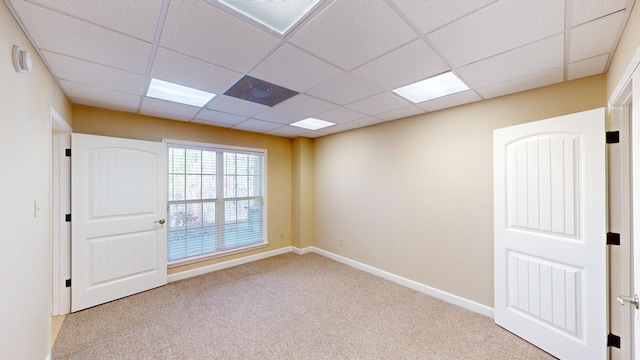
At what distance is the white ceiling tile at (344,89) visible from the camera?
221 cm

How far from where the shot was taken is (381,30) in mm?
1496

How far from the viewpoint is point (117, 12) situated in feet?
4.37

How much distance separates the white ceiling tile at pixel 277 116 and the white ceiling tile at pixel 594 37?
8.40 feet

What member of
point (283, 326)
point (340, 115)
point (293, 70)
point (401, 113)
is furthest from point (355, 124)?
point (283, 326)

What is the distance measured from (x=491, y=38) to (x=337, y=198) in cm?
332

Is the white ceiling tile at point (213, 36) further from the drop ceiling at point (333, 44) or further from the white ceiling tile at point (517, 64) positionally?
the white ceiling tile at point (517, 64)

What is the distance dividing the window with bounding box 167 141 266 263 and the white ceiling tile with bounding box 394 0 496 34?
3482 millimetres

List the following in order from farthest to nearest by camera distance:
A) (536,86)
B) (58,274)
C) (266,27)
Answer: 1. (58,274)
2. (536,86)
3. (266,27)

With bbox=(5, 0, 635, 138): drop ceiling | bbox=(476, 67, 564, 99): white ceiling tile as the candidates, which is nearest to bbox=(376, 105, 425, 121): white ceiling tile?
bbox=(5, 0, 635, 138): drop ceiling

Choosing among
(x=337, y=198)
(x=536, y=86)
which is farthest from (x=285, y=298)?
(x=536, y=86)

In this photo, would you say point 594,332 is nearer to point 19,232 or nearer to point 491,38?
point 491,38

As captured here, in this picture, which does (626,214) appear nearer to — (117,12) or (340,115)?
(340,115)

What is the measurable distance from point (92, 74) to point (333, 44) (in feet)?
6.66

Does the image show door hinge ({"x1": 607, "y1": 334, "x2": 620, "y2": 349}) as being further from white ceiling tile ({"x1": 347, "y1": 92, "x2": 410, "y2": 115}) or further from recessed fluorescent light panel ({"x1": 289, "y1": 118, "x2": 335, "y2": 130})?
recessed fluorescent light panel ({"x1": 289, "y1": 118, "x2": 335, "y2": 130})
